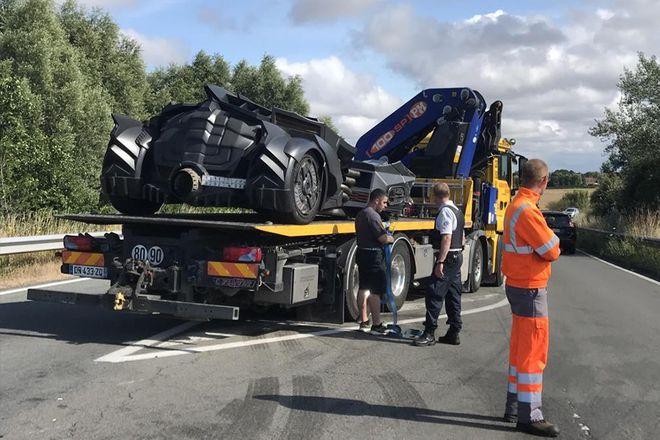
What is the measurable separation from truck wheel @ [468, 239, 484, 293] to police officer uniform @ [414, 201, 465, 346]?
160 inches

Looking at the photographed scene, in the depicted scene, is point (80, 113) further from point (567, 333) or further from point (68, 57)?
point (567, 333)

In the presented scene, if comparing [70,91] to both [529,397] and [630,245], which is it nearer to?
[630,245]

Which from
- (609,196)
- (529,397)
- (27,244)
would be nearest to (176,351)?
(529,397)

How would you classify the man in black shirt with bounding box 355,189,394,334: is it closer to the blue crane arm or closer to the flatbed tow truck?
the flatbed tow truck

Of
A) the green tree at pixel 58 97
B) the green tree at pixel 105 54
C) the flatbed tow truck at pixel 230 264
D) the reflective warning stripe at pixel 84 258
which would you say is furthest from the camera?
the green tree at pixel 105 54

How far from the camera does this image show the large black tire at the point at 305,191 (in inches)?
265

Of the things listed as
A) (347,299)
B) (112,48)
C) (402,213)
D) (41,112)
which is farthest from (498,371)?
(112,48)

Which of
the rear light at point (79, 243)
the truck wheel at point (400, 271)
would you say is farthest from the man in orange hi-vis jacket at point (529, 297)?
the rear light at point (79, 243)

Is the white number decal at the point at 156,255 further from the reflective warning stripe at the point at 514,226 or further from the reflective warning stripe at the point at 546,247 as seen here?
the reflective warning stripe at the point at 546,247

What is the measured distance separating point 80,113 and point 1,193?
820 cm

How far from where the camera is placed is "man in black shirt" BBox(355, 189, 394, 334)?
280 inches

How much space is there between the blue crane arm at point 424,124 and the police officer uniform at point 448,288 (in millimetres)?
4463

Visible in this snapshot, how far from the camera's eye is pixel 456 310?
23.5 feet

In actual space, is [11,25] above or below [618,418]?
above
